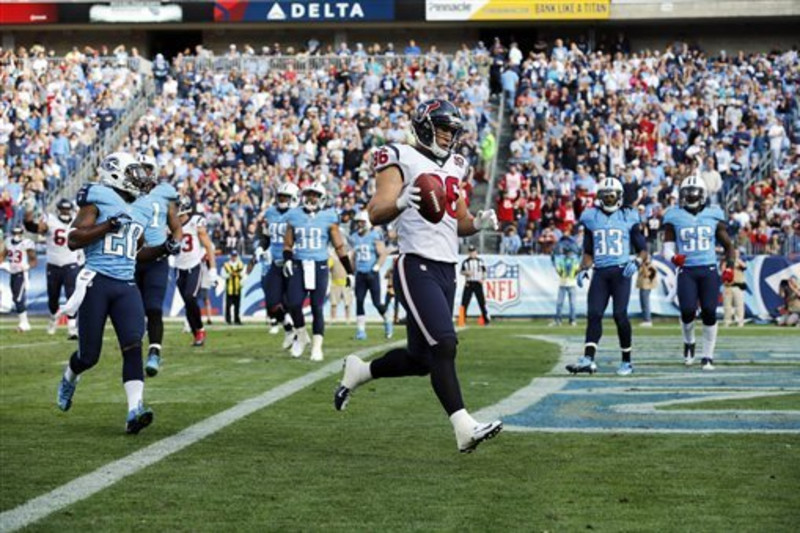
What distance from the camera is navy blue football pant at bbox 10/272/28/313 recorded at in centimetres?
2405

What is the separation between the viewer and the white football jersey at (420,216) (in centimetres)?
787

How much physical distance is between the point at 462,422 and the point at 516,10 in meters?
34.5

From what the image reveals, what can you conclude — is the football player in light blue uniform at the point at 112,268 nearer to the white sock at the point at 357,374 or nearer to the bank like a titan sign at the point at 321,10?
the white sock at the point at 357,374

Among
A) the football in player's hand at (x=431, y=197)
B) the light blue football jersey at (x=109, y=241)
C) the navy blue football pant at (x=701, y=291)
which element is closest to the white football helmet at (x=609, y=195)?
the navy blue football pant at (x=701, y=291)

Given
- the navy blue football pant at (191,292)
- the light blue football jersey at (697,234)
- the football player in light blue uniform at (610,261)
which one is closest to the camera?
the football player in light blue uniform at (610,261)

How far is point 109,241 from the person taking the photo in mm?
9445

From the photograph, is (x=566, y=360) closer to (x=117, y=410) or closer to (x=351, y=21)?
(x=117, y=410)

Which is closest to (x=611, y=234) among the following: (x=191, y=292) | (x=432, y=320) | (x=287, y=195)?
(x=287, y=195)

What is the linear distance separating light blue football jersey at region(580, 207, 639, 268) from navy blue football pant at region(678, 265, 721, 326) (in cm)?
87

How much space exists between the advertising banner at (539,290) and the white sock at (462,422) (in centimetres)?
2137

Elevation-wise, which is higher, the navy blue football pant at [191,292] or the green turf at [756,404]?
the navy blue football pant at [191,292]

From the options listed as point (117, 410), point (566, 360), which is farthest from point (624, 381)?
point (117, 410)

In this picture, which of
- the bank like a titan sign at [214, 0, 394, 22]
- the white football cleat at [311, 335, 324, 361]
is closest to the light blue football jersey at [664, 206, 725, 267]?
the white football cleat at [311, 335, 324, 361]

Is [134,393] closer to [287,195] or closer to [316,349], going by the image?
[316,349]
